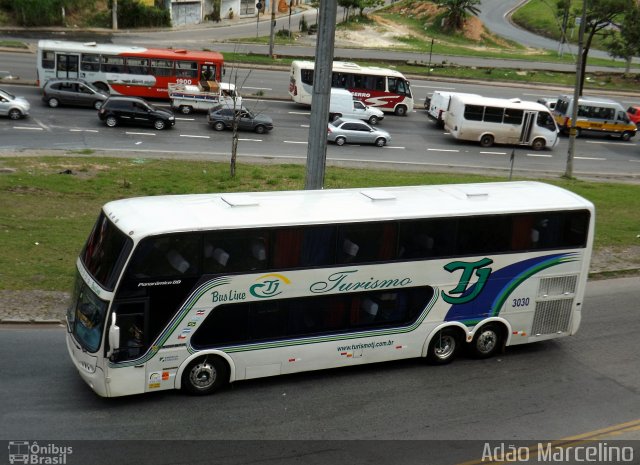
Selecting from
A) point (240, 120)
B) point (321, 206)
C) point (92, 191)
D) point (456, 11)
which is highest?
point (456, 11)

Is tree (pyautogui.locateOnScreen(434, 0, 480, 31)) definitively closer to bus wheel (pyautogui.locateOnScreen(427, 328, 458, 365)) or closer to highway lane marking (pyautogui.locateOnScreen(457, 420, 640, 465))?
bus wheel (pyautogui.locateOnScreen(427, 328, 458, 365))

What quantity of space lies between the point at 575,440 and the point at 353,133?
26.4m

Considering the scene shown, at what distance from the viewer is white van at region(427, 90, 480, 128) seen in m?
42.0

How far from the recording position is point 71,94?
126ft

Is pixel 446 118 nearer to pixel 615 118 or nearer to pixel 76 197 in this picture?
pixel 615 118

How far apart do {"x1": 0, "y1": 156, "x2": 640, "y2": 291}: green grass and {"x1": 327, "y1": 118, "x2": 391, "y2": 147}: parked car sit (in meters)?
6.43

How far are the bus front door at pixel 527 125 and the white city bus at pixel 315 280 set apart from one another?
2593 centimetres

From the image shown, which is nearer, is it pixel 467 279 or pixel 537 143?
pixel 467 279

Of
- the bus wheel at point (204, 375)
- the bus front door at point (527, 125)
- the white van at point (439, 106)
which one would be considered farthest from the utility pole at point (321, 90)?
the bus front door at point (527, 125)

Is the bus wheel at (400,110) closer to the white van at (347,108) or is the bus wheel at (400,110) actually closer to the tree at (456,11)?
the white van at (347,108)

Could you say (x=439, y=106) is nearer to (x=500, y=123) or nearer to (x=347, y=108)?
(x=500, y=123)

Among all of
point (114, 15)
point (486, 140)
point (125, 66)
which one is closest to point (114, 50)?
point (125, 66)

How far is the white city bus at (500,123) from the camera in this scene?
40156mm

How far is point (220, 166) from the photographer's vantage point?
29.7 metres
